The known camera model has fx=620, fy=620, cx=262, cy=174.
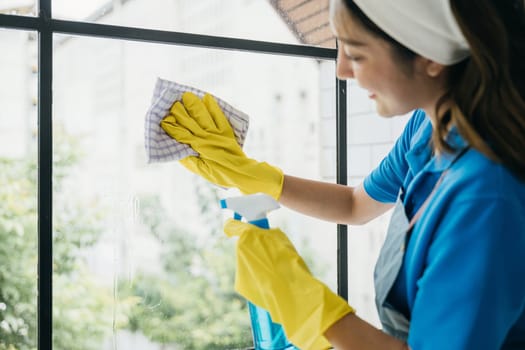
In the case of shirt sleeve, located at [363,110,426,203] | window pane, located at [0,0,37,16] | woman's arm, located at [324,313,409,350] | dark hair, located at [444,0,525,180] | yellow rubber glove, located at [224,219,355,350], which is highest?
window pane, located at [0,0,37,16]

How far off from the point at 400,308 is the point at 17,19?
976mm

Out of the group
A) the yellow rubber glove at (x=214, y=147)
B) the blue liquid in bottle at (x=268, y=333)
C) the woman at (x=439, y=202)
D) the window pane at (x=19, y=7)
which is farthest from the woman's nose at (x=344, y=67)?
the window pane at (x=19, y=7)

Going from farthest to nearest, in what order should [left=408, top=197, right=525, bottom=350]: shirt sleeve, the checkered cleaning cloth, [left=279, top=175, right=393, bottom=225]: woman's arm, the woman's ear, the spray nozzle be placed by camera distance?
1. [left=279, top=175, right=393, bottom=225]: woman's arm
2. the checkered cleaning cloth
3. the spray nozzle
4. the woman's ear
5. [left=408, top=197, right=525, bottom=350]: shirt sleeve

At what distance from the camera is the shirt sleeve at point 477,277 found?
86 centimetres

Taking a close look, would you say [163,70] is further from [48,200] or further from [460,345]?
[460,345]

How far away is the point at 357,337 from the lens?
3.29 ft

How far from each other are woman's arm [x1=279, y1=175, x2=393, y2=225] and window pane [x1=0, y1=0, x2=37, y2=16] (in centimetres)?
67

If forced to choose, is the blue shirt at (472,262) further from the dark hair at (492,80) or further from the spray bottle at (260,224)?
the spray bottle at (260,224)

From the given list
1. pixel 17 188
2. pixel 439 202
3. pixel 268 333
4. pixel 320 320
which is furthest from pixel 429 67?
pixel 17 188

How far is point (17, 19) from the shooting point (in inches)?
51.9

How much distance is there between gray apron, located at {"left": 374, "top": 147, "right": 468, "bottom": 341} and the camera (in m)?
1.04

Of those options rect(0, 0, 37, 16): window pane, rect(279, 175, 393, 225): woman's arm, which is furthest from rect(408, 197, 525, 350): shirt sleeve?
rect(0, 0, 37, 16): window pane

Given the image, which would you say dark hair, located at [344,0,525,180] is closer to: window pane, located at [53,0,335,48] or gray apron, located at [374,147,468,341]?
gray apron, located at [374,147,468,341]

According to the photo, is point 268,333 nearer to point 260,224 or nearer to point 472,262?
point 260,224
